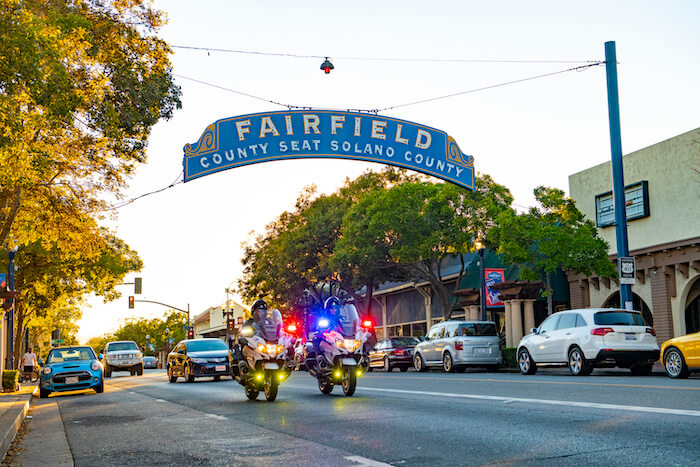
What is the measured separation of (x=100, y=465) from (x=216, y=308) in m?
110

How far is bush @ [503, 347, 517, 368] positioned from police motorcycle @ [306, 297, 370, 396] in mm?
14244

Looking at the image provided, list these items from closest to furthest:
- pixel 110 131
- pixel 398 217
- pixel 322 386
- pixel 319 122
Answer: pixel 110 131 < pixel 322 386 < pixel 319 122 < pixel 398 217

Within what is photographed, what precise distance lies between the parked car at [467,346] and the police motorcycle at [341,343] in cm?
1257

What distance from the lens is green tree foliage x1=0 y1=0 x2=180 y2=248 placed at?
10.4m

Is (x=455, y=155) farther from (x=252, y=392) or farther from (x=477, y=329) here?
(x=252, y=392)

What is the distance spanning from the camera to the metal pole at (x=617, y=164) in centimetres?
2106

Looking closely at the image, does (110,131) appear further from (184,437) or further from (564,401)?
(564,401)

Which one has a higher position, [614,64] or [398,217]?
[614,64]

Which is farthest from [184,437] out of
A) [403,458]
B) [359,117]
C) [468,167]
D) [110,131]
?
[468,167]

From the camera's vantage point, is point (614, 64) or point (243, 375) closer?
point (243, 375)

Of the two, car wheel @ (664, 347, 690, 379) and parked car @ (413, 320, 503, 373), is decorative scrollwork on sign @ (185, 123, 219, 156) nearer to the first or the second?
parked car @ (413, 320, 503, 373)

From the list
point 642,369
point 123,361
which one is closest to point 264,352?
point 642,369

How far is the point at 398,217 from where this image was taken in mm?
33375

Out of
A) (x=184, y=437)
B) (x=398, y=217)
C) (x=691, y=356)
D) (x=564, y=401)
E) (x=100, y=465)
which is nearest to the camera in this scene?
(x=100, y=465)
